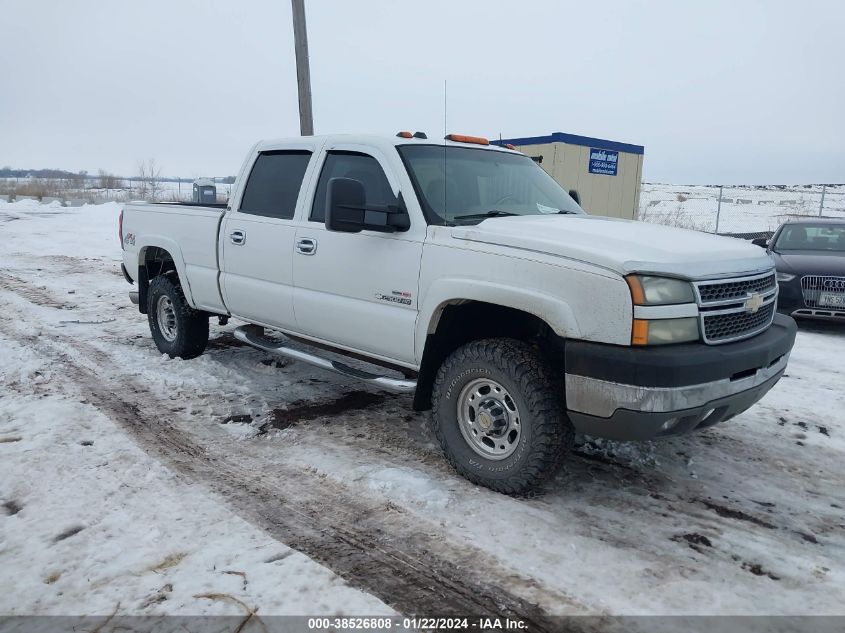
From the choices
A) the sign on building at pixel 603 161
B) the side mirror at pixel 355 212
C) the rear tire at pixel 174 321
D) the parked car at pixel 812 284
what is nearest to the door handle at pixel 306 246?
the side mirror at pixel 355 212

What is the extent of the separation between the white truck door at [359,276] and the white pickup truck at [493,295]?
1 centimetres

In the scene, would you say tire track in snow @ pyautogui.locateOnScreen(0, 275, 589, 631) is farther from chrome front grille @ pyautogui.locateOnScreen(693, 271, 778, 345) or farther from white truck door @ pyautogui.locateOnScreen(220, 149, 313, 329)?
chrome front grille @ pyautogui.locateOnScreen(693, 271, 778, 345)

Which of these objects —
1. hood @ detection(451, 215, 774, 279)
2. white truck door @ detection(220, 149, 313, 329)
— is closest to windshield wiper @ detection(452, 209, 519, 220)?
hood @ detection(451, 215, 774, 279)

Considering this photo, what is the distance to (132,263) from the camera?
6.52 metres

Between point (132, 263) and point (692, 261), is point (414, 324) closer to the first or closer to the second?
point (692, 261)

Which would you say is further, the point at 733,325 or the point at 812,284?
the point at 812,284

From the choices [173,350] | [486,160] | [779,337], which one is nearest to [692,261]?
[779,337]

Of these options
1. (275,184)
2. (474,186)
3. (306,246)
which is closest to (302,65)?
(275,184)

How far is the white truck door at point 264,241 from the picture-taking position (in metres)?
4.76

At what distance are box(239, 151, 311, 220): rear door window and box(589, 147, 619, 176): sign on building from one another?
9.15 m

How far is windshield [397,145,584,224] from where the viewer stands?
4.04m

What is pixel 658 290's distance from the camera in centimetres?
304

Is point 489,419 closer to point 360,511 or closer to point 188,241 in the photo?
point 360,511

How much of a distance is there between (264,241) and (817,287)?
6.66 metres
